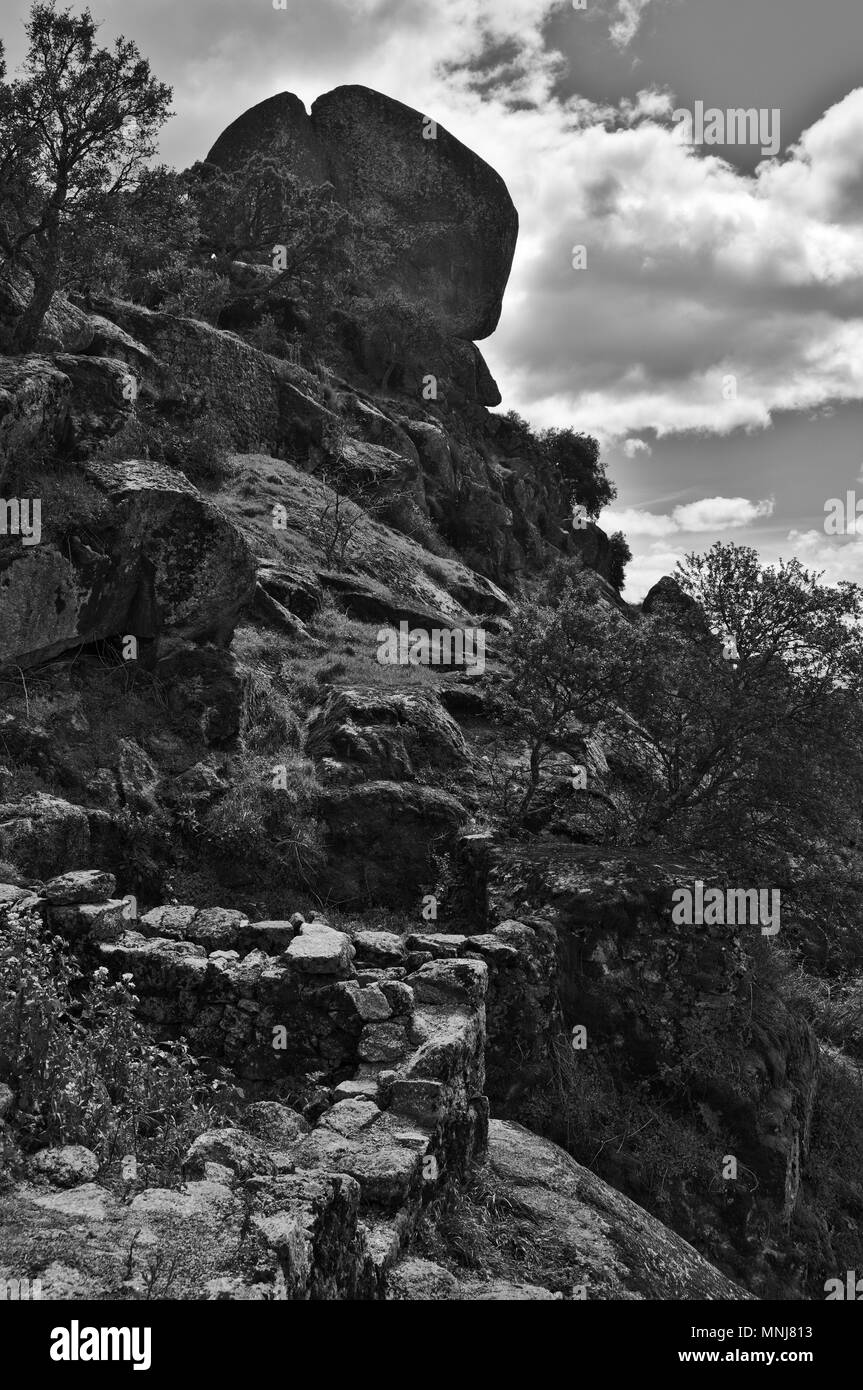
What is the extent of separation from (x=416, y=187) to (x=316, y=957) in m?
69.8

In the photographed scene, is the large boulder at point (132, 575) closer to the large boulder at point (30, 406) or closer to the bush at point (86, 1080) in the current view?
the large boulder at point (30, 406)

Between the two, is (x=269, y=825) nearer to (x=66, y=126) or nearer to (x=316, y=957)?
(x=316, y=957)

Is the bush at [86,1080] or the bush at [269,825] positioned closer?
the bush at [86,1080]

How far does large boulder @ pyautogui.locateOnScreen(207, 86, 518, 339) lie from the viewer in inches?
2532

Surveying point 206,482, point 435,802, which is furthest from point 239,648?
point 206,482

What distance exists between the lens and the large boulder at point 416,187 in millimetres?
64312

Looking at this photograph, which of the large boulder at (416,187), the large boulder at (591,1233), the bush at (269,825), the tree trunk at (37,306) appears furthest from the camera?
the large boulder at (416,187)

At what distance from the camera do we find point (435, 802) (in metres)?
15.0

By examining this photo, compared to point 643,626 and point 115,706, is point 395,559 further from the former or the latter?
point 115,706

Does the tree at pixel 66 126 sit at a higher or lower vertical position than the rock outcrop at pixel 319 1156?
higher

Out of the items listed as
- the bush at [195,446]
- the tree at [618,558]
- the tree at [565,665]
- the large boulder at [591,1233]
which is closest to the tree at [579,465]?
the tree at [618,558]

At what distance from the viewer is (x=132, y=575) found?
15.4 m

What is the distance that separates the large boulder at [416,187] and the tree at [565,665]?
173 feet
